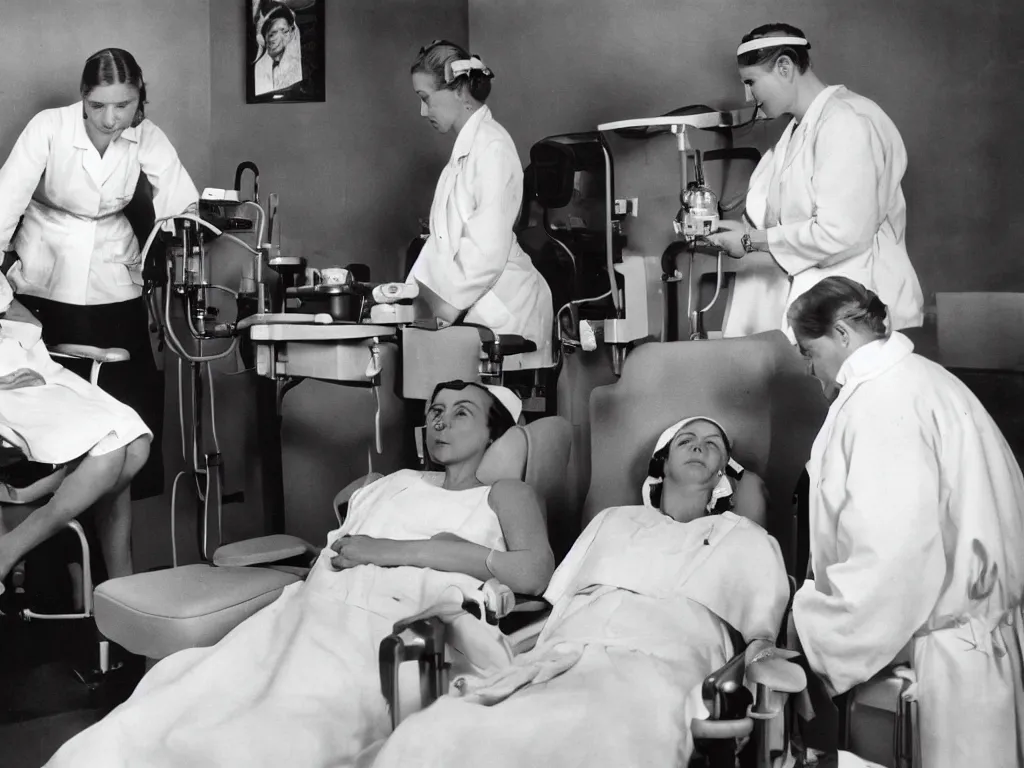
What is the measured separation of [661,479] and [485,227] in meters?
0.98

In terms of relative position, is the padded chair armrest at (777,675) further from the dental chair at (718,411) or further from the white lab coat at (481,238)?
the white lab coat at (481,238)

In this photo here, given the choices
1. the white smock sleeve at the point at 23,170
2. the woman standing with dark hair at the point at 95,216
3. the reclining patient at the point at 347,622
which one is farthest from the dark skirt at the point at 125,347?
the reclining patient at the point at 347,622

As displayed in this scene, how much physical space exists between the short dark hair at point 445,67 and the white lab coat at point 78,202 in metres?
0.71

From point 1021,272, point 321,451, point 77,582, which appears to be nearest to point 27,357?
point 77,582

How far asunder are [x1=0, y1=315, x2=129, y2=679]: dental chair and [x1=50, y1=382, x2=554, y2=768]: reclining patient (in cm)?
62

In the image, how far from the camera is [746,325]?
107 inches

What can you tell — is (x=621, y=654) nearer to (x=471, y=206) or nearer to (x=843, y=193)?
(x=843, y=193)

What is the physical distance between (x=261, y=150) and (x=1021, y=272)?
78.7 inches

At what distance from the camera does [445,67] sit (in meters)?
2.92

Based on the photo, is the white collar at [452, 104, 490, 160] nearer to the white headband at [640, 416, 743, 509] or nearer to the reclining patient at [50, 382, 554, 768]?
the reclining patient at [50, 382, 554, 768]

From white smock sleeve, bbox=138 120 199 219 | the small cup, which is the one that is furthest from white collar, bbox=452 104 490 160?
white smock sleeve, bbox=138 120 199 219

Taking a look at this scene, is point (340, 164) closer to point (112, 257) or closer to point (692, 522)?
point (112, 257)

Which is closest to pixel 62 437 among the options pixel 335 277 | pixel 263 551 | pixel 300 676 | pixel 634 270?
pixel 263 551

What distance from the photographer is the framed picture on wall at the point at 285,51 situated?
3002 millimetres
